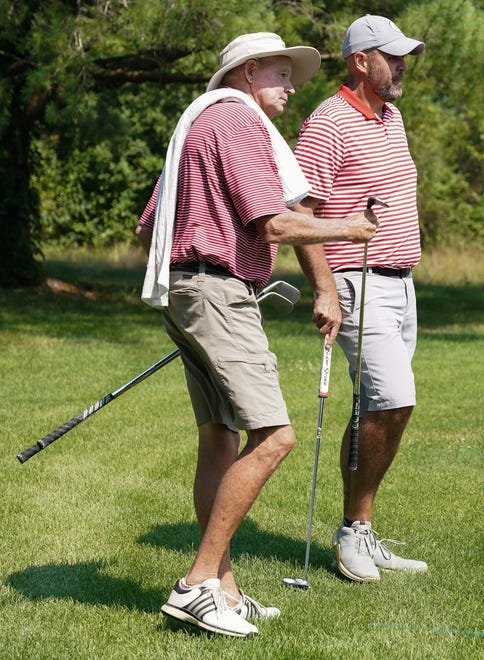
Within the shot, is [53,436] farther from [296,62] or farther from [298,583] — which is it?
[296,62]

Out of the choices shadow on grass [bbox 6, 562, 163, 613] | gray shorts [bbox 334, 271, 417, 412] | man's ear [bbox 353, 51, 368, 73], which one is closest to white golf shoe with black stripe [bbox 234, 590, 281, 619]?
shadow on grass [bbox 6, 562, 163, 613]

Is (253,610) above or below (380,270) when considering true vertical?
below

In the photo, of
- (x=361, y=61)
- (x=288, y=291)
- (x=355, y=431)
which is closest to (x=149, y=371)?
(x=288, y=291)

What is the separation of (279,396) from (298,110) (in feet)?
48.9

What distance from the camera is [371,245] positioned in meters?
5.14

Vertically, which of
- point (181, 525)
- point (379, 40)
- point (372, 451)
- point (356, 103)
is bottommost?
point (181, 525)

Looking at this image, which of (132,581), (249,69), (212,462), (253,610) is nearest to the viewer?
(249,69)

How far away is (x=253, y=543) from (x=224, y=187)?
213 centimetres

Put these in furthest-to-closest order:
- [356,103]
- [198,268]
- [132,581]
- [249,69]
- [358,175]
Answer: [356,103], [358,175], [132,581], [249,69], [198,268]

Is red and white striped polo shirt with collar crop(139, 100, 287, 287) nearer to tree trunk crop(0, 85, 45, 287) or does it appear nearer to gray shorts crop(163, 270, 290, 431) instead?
gray shorts crop(163, 270, 290, 431)

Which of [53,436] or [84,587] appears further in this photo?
[84,587]

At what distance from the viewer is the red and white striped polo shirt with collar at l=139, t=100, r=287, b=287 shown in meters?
4.05

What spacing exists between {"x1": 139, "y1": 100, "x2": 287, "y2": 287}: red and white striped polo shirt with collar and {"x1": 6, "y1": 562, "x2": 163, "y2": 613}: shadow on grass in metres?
1.41

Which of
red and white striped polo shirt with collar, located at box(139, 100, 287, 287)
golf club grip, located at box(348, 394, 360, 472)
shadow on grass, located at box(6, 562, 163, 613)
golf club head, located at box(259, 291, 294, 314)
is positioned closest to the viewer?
red and white striped polo shirt with collar, located at box(139, 100, 287, 287)
